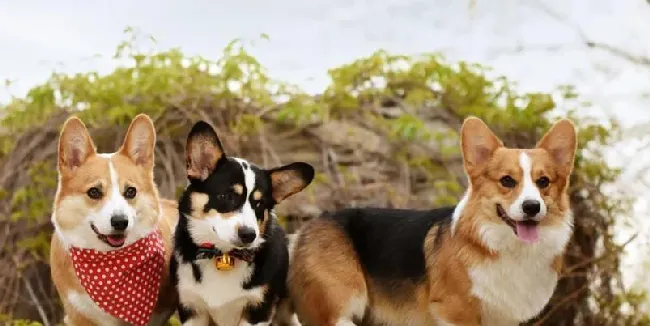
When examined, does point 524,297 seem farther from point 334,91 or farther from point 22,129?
point 22,129

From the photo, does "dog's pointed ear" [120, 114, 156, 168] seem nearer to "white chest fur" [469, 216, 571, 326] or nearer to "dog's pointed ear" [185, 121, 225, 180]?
"dog's pointed ear" [185, 121, 225, 180]

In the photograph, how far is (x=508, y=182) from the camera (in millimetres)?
2662

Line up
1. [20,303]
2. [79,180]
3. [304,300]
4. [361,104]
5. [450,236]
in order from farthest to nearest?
[361,104], [20,303], [304,300], [450,236], [79,180]

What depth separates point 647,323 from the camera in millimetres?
4418

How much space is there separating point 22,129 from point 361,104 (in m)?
1.62

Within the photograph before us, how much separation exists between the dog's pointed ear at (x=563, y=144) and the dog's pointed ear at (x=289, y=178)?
0.69 meters

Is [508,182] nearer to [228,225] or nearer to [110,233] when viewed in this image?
[228,225]

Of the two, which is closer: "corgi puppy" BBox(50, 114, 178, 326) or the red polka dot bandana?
"corgi puppy" BBox(50, 114, 178, 326)

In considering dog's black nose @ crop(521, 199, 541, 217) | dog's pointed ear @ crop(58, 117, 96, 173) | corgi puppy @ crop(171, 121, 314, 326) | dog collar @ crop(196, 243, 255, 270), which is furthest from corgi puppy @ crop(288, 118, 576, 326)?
dog's pointed ear @ crop(58, 117, 96, 173)

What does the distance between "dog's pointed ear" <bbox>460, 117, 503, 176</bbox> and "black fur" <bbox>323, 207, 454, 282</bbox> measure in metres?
0.27

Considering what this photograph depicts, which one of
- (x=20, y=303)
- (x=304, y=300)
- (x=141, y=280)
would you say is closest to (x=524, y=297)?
(x=304, y=300)

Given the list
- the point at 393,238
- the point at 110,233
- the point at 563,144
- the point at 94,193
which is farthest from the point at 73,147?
the point at 563,144

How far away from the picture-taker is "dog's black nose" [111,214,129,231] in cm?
259

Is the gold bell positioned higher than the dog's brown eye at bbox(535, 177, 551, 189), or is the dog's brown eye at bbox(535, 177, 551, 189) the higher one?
the dog's brown eye at bbox(535, 177, 551, 189)
